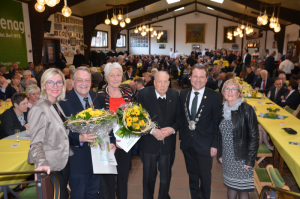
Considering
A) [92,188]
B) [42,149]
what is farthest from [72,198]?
[42,149]

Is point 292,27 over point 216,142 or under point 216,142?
over

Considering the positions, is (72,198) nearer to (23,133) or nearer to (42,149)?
(42,149)

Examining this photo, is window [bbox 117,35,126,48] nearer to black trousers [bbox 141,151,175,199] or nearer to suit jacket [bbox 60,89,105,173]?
black trousers [bbox 141,151,175,199]

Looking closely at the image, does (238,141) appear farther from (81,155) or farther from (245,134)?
(81,155)

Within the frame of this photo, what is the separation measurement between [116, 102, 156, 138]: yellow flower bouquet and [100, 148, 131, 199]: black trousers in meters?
0.41

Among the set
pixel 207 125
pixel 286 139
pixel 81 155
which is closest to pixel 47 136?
pixel 81 155

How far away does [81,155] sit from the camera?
7.58ft

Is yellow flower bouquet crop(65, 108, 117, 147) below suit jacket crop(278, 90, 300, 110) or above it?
above

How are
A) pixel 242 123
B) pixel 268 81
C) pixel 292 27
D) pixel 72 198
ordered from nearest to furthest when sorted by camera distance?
1. pixel 72 198
2. pixel 242 123
3. pixel 268 81
4. pixel 292 27

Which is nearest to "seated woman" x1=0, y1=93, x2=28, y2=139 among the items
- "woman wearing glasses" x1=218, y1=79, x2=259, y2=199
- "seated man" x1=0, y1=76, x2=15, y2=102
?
"seated man" x1=0, y1=76, x2=15, y2=102

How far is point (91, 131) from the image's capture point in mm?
2117

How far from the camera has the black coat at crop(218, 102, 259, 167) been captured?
2.46 m

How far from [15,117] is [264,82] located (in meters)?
7.08

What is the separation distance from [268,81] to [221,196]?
5332mm
